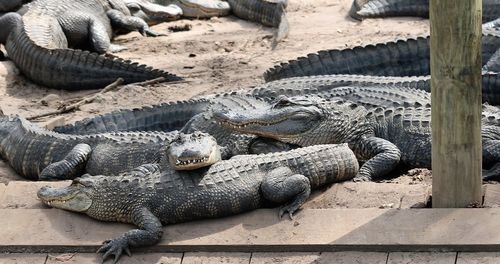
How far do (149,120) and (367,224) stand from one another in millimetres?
2631

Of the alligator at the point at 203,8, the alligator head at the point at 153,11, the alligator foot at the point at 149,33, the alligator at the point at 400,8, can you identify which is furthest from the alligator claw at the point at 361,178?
the alligator head at the point at 153,11

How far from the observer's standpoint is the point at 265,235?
16.7ft

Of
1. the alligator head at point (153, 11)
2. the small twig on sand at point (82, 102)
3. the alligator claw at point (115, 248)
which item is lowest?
the alligator head at point (153, 11)

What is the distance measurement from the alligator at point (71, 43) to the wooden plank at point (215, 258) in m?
3.85

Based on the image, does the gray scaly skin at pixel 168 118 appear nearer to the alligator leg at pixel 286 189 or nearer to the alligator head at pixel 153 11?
the alligator leg at pixel 286 189

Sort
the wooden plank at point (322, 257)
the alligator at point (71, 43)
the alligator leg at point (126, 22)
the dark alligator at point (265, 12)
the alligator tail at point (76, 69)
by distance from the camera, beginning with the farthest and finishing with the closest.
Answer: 1. the alligator leg at point (126, 22)
2. the dark alligator at point (265, 12)
3. the alligator at point (71, 43)
4. the alligator tail at point (76, 69)
5. the wooden plank at point (322, 257)

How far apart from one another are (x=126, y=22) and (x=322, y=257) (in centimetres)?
714

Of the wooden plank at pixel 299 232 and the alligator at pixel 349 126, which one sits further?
the alligator at pixel 349 126

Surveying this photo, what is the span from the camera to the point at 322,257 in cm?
491

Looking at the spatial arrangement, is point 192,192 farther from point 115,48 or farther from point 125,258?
point 115,48

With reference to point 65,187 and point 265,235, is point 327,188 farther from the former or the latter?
point 65,187

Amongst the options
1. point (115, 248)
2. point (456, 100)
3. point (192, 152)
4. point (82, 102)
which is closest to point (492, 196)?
point (456, 100)

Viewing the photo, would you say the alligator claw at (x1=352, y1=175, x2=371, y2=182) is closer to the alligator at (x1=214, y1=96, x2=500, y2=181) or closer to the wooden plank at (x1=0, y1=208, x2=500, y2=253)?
the alligator at (x1=214, y1=96, x2=500, y2=181)

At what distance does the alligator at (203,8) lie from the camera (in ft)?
38.8
